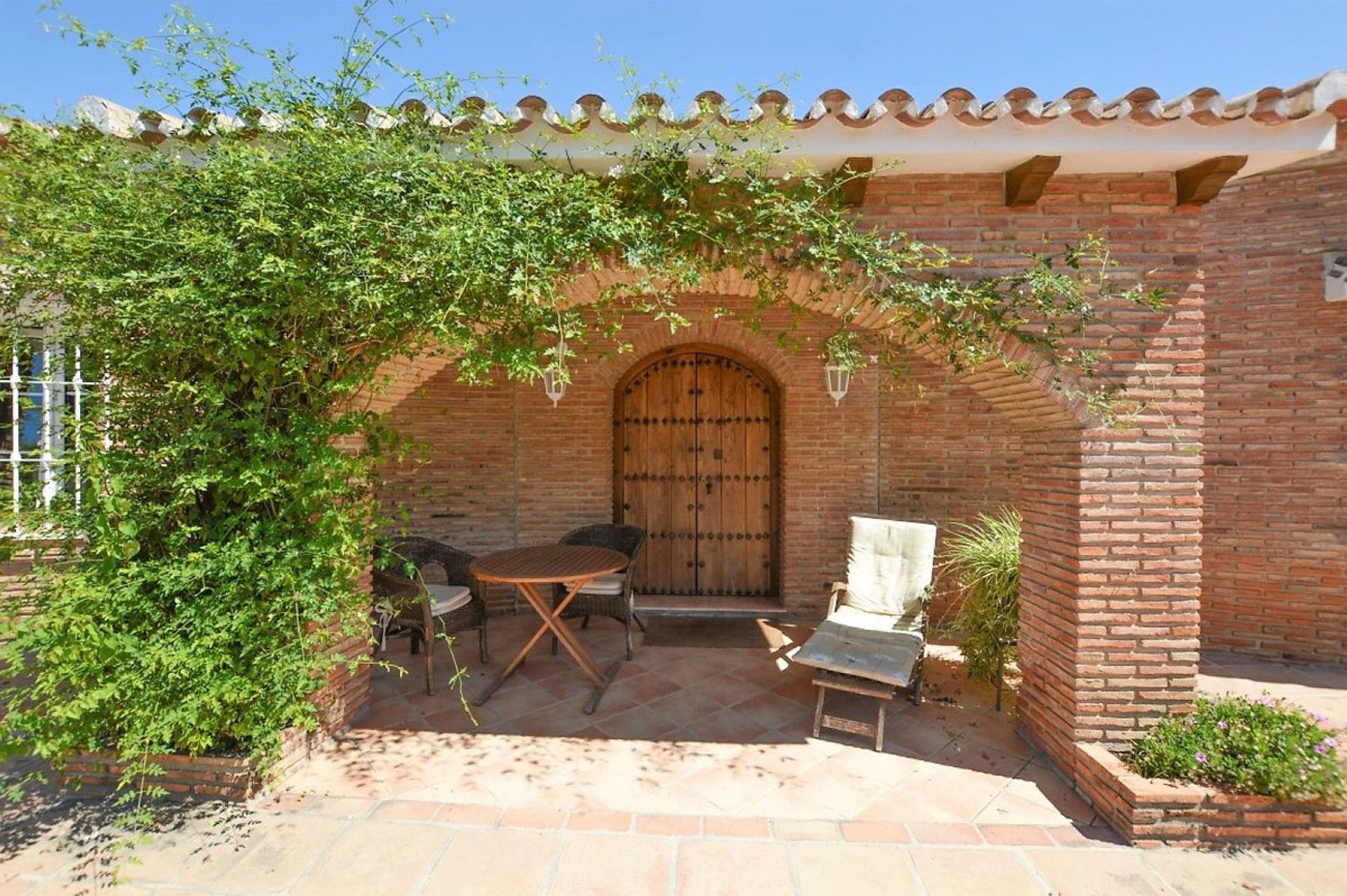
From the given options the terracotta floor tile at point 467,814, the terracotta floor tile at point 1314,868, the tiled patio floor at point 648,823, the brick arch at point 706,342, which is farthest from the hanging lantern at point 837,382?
the terracotta floor tile at point 467,814

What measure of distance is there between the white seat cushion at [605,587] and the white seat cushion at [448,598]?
84cm

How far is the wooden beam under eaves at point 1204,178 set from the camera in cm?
277

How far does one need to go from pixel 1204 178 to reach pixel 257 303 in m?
4.25

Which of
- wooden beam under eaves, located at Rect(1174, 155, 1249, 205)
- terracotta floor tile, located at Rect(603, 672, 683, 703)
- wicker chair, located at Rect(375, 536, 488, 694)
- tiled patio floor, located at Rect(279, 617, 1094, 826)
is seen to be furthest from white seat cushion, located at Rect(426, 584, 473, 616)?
wooden beam under eaves, located at Rect(1174, 155, 1249, 205)

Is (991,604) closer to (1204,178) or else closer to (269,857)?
(1204,178)

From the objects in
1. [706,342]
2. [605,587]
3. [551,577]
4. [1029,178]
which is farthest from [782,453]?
[1029,178]

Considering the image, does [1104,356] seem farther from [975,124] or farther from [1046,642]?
[1046,642]

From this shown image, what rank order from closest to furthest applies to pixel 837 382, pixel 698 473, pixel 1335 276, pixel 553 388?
1. pixel 1335 276
2. pixel 837 382
3. pixel 553 388
4. pixel 698 473

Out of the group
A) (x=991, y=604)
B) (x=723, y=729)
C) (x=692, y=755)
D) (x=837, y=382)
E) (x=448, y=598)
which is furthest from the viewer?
(x=837, y=382)

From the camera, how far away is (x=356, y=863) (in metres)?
2.43

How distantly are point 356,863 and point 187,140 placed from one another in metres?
3.21

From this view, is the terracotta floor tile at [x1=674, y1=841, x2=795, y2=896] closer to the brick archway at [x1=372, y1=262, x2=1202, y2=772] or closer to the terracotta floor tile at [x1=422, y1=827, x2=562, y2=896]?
the terracotta floor tile at [x1=422, y1=827, x2=562, y2=896]

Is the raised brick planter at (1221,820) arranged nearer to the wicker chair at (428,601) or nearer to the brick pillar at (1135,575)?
the brick pillar at (1135,575)

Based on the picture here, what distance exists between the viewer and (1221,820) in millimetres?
2576
